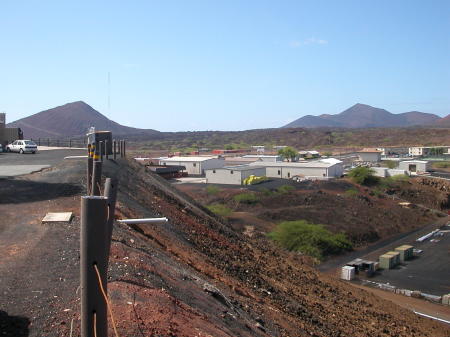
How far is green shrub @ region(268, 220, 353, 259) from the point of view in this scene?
137 ft

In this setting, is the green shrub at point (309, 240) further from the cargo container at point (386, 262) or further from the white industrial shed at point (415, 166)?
the white industrial shed at point (415, 166)

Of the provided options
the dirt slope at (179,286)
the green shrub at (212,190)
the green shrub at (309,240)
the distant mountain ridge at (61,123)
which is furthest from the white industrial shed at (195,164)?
the distant mountain ridge at (61,123)

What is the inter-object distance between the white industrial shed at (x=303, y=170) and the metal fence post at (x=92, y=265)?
7686 centimetres

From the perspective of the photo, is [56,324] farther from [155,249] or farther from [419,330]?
[419,330]

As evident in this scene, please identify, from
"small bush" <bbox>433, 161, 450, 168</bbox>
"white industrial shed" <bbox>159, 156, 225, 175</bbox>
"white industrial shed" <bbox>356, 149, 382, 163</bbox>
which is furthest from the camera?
"white industrial shed" <bbox>356, 149, 382, 163</bbox>

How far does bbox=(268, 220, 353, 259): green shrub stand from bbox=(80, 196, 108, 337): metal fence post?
37632 millimetres

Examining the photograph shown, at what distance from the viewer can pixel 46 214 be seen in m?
13.1

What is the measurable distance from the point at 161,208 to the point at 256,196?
41.3 metres

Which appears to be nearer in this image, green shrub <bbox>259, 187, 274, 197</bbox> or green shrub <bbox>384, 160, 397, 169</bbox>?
green shrub <bbox>259, 187, 274, 197</bbox>

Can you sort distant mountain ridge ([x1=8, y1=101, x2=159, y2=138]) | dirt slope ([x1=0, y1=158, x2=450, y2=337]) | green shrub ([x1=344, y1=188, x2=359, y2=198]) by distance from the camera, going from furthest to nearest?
distant mountain ridge ([x1=8, y1=101, x2=159, y2=138])
green shrub ([x1=344, y1=188, x2=359, y2=198])
dirt slope ([x1=0, y1=158, x2=450, y2=337])

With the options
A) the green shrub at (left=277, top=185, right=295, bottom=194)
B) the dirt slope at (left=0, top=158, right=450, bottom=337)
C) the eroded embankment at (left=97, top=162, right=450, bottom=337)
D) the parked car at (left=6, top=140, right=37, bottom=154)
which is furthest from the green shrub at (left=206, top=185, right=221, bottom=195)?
the dirt slope at (left=0, top=158, right=450, bottom=337)

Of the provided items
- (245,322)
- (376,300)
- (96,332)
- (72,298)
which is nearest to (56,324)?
(72,298)

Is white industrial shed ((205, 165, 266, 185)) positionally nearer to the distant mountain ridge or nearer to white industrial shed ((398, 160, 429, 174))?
white industrial shed ((398, 160, 429, 174))

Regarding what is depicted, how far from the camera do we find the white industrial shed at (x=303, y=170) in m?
79.9
